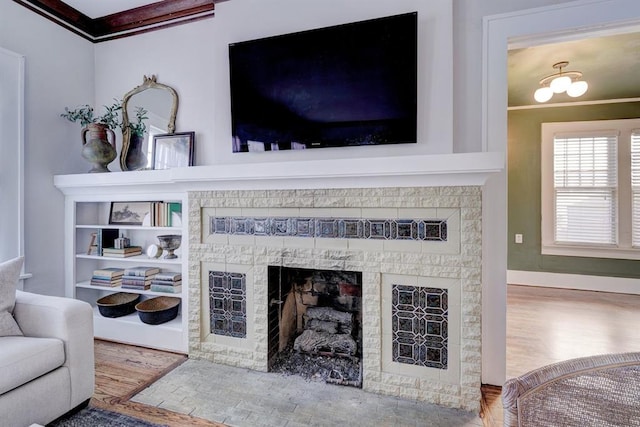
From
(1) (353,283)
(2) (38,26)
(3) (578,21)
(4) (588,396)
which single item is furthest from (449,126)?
(2) (38,26)

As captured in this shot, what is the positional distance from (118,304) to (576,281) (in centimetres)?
562

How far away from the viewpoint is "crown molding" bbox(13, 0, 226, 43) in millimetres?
2666

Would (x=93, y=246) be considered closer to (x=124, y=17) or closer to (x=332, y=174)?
(x=124, y=17)

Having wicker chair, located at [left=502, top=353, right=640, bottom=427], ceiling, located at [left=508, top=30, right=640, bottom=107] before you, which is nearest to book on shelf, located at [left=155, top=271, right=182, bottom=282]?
wicker chair, located at [left=502, top=353, right=640, bottom=427]

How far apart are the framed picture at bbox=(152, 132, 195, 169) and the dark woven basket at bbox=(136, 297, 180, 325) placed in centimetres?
120

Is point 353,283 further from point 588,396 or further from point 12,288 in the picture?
point 12,288

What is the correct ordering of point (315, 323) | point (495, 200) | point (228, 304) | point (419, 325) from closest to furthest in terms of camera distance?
point (419, 325) → point (495, 200) → point (228, 304) → point (315, 323)

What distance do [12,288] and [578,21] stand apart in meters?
3.67

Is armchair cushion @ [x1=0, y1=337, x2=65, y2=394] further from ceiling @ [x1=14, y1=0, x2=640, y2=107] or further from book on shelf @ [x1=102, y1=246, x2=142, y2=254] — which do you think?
ceiling @ [x1=14, y1=0, x2=640, y2=107]

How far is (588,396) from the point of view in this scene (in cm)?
73

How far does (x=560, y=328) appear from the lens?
3008mm

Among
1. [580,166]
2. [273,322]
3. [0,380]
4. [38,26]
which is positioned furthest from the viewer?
[580,166]

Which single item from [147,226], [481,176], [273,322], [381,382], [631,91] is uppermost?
[631,91]

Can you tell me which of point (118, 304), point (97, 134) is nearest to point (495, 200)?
point (118, 304)
